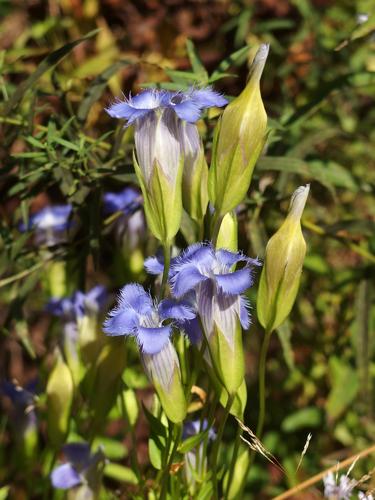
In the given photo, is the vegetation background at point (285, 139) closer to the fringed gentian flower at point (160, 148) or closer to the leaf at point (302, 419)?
the leaf at point (302, 419)

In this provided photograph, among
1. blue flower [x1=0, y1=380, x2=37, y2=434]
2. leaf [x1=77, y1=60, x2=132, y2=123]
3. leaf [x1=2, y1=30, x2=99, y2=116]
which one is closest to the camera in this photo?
leaf [x1=2, y1=30, x2=99, y2=116]

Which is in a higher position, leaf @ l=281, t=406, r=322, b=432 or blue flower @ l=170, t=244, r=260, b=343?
blue flower @ l=170, t=244, r=260, b=343

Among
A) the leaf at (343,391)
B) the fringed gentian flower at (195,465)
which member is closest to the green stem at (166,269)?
the fringed gentian flower at (195,465)

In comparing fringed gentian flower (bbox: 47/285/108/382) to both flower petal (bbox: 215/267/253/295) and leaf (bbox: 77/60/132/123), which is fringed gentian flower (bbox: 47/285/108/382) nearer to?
leaf (bbox: 77/60/132/123)

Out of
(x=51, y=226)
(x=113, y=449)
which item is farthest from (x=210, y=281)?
(x=113, y=449)

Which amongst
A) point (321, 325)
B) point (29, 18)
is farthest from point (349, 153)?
point (29, 18)

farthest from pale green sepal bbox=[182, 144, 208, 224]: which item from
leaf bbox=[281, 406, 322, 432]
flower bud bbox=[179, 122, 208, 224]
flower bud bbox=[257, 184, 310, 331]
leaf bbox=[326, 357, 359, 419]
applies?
leaf bbox=[281, 406, 322, 432]

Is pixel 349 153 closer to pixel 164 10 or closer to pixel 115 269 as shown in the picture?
pixel 164 10
